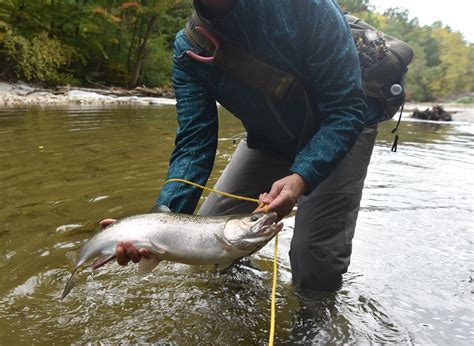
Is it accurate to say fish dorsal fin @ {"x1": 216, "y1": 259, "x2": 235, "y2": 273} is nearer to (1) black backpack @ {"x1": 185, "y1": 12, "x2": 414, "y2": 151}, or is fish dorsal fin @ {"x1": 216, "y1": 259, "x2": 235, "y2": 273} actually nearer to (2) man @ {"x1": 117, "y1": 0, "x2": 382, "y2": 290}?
(2) man @ {"x1": 117, "y1": 0, "x2": 382, "y2": 290}

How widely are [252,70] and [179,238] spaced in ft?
3.10

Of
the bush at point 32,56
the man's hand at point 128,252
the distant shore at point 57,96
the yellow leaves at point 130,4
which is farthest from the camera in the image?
the yellow leaves at point 130,4

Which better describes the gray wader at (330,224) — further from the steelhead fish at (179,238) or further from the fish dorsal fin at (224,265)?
the steelhead fish at (179,238)

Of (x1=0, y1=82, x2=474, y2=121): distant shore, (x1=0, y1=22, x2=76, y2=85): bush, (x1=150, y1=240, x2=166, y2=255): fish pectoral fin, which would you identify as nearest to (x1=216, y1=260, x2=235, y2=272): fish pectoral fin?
(x1=150, y1=240, x2=166, y2=255): fish pectoral fin

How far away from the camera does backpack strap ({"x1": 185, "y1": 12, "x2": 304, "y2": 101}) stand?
235 centimetres

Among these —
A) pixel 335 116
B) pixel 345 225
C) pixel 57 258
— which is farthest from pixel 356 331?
pixel 57 258

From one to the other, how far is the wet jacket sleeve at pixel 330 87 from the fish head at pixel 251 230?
392mm

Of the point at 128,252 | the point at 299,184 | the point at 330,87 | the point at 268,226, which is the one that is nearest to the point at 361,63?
the point at 330,87

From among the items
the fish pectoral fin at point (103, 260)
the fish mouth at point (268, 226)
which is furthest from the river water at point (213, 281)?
the fish mouth at point (268, 226)

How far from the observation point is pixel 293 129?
2.57 meters

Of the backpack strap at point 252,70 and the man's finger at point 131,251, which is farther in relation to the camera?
the backpack strap at point 252,70

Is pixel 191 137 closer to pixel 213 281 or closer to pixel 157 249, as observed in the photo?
pixel 157 249

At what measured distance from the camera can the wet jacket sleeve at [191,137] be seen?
2.70 meters

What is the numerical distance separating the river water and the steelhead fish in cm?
58
